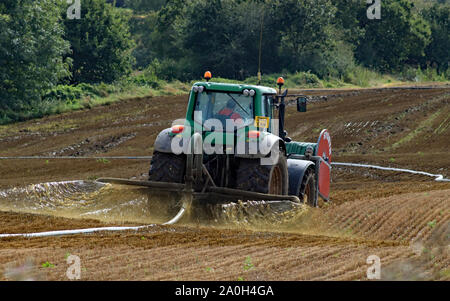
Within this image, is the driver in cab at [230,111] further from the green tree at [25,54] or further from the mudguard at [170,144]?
the green tree at [25,54]

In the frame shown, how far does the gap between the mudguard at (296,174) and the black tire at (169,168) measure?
2335mm

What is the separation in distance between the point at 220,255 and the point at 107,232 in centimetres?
219

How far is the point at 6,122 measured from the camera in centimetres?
3198

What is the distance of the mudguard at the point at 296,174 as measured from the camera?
40.1 feet

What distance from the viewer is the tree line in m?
32.9

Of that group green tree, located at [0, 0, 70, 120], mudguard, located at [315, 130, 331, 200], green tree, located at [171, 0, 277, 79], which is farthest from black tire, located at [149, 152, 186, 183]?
green tree, located at [171, 0, 277, 79]

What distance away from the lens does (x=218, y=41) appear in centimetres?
5150

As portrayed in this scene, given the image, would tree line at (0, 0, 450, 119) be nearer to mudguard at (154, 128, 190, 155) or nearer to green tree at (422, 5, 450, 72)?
green tree at (422, 5, 450, 72)

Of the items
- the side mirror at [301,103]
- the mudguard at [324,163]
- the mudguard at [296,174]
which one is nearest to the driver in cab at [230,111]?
the side mirror at [301,103]

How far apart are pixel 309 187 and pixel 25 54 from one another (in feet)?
74.2

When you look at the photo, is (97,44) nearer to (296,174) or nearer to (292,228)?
(296,174)

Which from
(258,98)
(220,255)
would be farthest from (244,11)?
(220,255)

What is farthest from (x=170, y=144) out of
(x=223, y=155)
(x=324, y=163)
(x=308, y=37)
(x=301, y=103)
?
(x=308, y=37)

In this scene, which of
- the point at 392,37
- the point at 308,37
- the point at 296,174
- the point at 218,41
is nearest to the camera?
the point at 296,174
